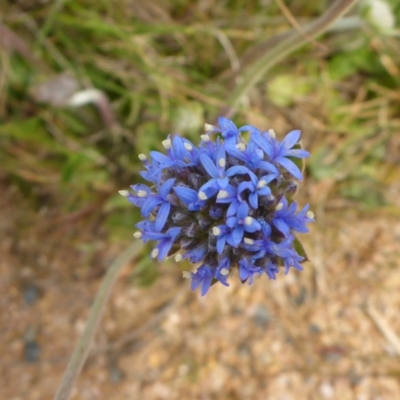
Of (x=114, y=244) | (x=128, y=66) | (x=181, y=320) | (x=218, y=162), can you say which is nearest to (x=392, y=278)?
(x=181, y=320)

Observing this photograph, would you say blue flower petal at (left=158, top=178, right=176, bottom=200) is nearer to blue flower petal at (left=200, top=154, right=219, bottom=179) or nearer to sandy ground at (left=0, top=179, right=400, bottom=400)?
blue flower petal at (left=200, top=154, right=219, bottom=179)

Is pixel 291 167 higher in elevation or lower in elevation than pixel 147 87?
lower

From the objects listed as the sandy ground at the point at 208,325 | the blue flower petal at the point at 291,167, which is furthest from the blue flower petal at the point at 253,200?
the sandy ground at the point at 208,325

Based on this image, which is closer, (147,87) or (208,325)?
(147,87)

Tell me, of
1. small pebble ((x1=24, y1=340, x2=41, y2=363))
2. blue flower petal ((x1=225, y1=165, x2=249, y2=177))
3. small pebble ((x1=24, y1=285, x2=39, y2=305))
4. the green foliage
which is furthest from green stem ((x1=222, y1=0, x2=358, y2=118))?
small pebble ((x1=24, y1=340, x2=41, y2=363))

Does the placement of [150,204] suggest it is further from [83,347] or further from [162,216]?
[83,347]

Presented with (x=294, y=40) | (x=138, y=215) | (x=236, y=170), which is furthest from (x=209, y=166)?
(x=138, y=215)
